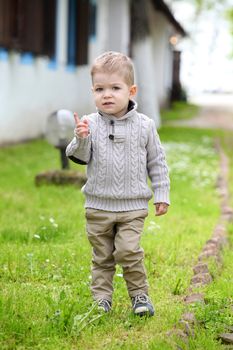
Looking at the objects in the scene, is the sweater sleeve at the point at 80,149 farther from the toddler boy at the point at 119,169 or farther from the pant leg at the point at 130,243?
the pant leg at the point at 130,243

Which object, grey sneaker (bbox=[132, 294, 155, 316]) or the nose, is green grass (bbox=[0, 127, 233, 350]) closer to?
grey sneaker (bbox=[132, 294, 155, 316])

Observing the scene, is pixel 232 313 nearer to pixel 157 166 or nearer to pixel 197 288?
pixel 197 288

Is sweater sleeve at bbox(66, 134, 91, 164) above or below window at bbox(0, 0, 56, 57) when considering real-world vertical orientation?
above

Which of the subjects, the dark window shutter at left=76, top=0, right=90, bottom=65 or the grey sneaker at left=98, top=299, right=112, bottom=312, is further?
the dark window shutter at left=76, top=0, right=90, bottom=65

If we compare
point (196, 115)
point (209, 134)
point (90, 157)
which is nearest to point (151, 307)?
point (90, 157)

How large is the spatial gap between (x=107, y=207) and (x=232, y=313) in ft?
3.05

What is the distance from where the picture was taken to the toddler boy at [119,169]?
A: 3.74m

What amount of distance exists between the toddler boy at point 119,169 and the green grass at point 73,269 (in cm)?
24

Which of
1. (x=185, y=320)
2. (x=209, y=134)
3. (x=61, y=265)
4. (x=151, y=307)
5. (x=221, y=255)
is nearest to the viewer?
(x=185, y=320)

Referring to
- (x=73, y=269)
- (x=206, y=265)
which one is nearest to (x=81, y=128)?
(x=73, y=269)

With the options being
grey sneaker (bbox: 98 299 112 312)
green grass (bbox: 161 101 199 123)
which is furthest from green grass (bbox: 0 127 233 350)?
green grass (bbox: 161 101 199 123)

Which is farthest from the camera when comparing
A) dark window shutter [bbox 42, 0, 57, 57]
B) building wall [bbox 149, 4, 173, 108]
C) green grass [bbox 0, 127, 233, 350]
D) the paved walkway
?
building wall [bbox 149, 4, 173, 108]

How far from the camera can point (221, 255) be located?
16.9ft

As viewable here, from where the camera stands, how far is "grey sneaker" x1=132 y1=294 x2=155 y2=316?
3773 millimetres
